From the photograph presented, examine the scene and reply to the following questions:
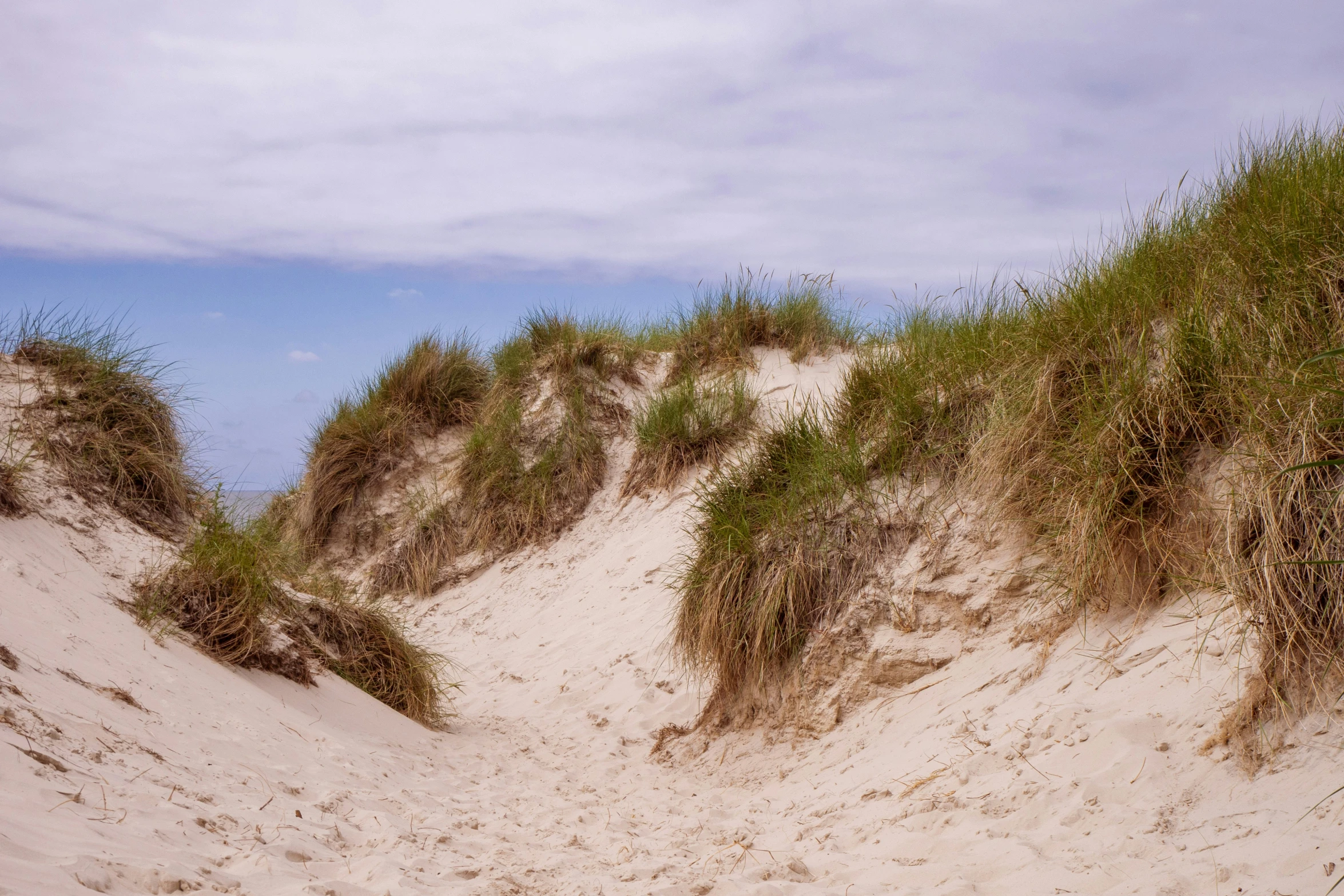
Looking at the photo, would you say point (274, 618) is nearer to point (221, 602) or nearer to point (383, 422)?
point (221, 602)

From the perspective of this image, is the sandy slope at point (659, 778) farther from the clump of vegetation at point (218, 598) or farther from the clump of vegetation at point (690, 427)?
the clump of vegetation at point (690, 427)

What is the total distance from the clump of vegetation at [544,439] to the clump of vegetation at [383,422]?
627 millimetres

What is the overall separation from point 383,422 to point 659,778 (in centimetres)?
676

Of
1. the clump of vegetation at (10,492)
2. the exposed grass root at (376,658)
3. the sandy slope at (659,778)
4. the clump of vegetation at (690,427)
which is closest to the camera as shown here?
the sandy slope at (659,778)

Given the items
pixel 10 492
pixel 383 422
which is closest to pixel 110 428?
pixel 10 492

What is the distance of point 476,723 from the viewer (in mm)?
6023

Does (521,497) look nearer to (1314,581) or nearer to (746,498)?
(746,498)

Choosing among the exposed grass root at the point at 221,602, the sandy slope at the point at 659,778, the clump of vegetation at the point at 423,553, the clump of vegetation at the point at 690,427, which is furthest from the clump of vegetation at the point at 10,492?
the clump of vegetation at the point at 690,427

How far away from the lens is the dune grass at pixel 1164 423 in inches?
116

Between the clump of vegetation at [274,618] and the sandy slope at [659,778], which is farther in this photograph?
the clump of vegetation at [274,618]

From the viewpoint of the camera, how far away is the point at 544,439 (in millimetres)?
9711

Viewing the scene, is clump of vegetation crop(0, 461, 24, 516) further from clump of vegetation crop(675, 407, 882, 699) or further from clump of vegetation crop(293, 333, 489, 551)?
clump of vegetation crop(293, 333, 489, 551)

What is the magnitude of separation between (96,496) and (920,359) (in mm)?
5370

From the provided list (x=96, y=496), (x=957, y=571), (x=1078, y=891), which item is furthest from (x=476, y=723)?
(x=1078, y=891)
